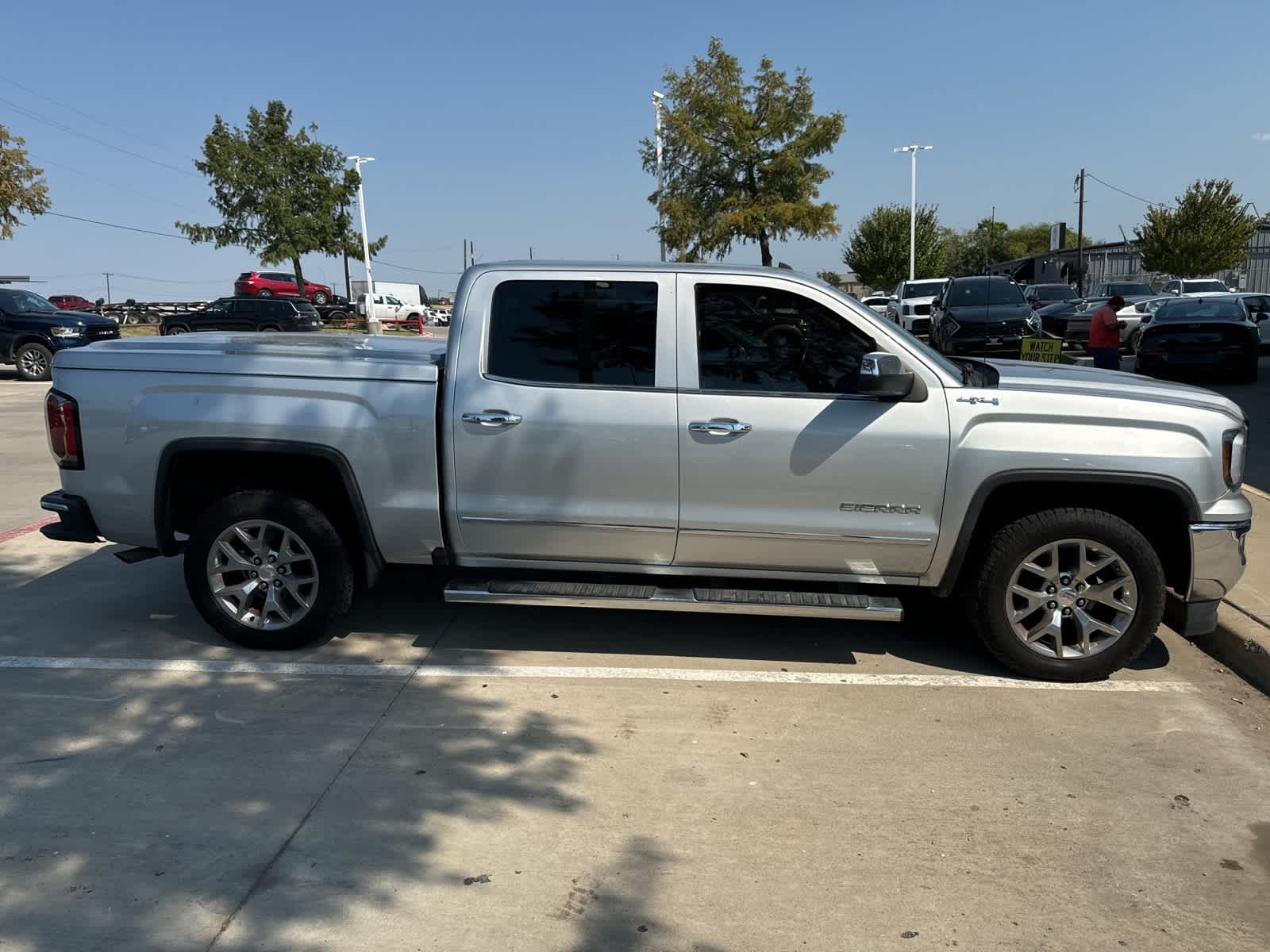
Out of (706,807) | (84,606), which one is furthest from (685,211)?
(706,807)

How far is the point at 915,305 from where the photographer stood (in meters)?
24.3

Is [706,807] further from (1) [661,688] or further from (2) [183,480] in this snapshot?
(2) [183,480]

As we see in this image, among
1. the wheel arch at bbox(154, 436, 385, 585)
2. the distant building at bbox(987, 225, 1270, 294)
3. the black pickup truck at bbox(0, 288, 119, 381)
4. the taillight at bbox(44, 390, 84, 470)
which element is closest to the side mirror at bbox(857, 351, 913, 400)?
the wheel arch at bbox(154, 436, 385, 585)

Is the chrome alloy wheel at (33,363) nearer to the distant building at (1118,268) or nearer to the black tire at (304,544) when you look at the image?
the black tire at (304,544)

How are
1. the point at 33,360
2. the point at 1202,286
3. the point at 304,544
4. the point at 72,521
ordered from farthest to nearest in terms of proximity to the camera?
1. the point at 1202,286
2. the point at 33,360
3. the point at 72,521
4. the point at 304,544

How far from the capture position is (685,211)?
2842 cm

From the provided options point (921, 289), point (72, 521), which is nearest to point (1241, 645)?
point (72, 521)

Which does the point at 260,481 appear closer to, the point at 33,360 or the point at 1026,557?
the point at 1026,557

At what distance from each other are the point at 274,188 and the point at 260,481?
40.7m

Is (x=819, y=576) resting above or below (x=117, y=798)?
above

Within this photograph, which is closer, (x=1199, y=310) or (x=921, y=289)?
(x=1199, y=310)

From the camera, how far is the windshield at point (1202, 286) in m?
30.3

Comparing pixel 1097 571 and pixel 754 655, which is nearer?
pixel 1097 571

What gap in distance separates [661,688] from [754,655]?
2.17 ft
